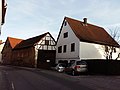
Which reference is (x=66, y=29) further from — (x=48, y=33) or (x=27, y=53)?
(x=27, y=53)

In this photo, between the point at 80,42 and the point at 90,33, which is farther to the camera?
the point at 90,33

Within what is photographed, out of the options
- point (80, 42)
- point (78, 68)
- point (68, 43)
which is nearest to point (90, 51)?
point (80, 42)

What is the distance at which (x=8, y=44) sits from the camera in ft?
231

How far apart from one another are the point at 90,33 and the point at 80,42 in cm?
654

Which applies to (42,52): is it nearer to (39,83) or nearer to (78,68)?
(78,68)

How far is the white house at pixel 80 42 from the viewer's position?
3712 centimetres

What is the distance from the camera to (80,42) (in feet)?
120

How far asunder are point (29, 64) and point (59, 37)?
423 inches

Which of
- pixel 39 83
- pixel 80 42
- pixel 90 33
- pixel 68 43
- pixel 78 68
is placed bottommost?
pixel 39 83

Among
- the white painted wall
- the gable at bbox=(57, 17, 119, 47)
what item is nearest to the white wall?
the gable at bbox=(57, 17, 119, 47)

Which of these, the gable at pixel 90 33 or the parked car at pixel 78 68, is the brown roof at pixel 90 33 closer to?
the gable at pixel 90 33

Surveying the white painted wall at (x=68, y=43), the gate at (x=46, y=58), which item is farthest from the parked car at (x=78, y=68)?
the gate at (x=46, y=58)

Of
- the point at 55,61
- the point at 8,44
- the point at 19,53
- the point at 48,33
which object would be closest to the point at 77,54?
the point at 55,61

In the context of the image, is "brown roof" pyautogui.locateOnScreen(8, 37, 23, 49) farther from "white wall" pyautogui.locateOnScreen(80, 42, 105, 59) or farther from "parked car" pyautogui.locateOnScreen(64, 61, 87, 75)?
"parked car" pyautogui.locateOnScreen(64, 61, 87, 75)
